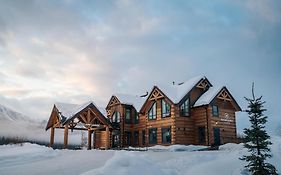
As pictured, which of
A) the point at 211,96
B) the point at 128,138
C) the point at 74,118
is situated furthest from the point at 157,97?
the point at 74,118

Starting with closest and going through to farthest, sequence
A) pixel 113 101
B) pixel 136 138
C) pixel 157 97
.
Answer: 1. pixel 157 97
2. pixel 136 138
3. pixel 113 101

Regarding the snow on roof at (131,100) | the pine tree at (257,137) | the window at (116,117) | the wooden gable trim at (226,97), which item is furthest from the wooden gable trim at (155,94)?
the pine tree at (257,137)

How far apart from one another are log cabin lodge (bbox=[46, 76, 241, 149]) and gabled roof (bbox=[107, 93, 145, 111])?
7.01ft

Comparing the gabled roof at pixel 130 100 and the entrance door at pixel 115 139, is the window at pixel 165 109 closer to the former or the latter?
the gabled roof at pixel 130 100

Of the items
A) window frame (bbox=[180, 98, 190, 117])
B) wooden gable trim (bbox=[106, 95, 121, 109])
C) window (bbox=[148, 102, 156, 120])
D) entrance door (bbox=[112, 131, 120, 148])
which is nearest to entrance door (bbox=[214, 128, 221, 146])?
window frame (bbox=[180, 98, 190, 117])

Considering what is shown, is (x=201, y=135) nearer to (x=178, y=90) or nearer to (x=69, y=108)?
(x=178, y=90)

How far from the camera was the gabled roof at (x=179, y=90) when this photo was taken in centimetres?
3378

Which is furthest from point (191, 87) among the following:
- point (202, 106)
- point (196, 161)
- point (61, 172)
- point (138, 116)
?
point (61, 172)

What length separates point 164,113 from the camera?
1377 inches

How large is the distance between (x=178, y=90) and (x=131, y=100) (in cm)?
829

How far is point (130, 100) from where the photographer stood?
4178 centimetres

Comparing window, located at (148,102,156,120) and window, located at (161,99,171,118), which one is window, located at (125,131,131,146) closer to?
window, located at (148,102,156,120)

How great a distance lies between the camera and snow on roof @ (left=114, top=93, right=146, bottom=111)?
4078 cm

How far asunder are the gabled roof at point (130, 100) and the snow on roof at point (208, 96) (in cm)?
888
